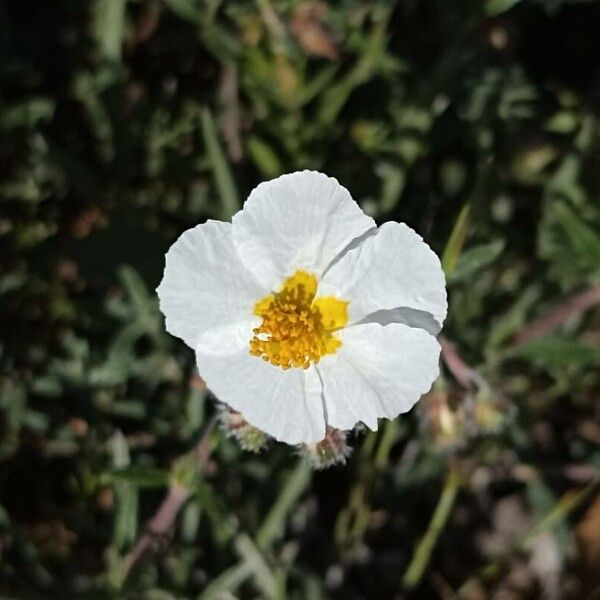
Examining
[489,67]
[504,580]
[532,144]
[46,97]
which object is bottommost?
[504,580]

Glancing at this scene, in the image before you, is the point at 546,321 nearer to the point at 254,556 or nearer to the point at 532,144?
the point at 532,144

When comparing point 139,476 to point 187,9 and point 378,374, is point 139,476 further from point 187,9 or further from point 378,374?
point 187,9

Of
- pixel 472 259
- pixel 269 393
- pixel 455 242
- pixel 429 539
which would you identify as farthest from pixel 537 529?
pixel 269 393

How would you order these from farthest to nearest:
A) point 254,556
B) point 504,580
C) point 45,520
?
point 504,580, point 45,520, point 254,556

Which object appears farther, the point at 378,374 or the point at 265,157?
the point at 265,157

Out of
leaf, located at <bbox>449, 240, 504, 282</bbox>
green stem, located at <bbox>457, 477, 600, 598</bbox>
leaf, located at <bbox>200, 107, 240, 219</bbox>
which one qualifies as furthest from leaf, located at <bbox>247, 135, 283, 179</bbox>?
green stem, located at <bbox>457, 477, 600, 598</bbox>

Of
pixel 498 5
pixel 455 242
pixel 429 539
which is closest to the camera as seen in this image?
pixel 455 242

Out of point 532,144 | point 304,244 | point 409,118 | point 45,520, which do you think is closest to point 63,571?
point 45,520

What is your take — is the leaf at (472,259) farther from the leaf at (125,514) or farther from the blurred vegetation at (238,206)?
the leaf at (125,514)
